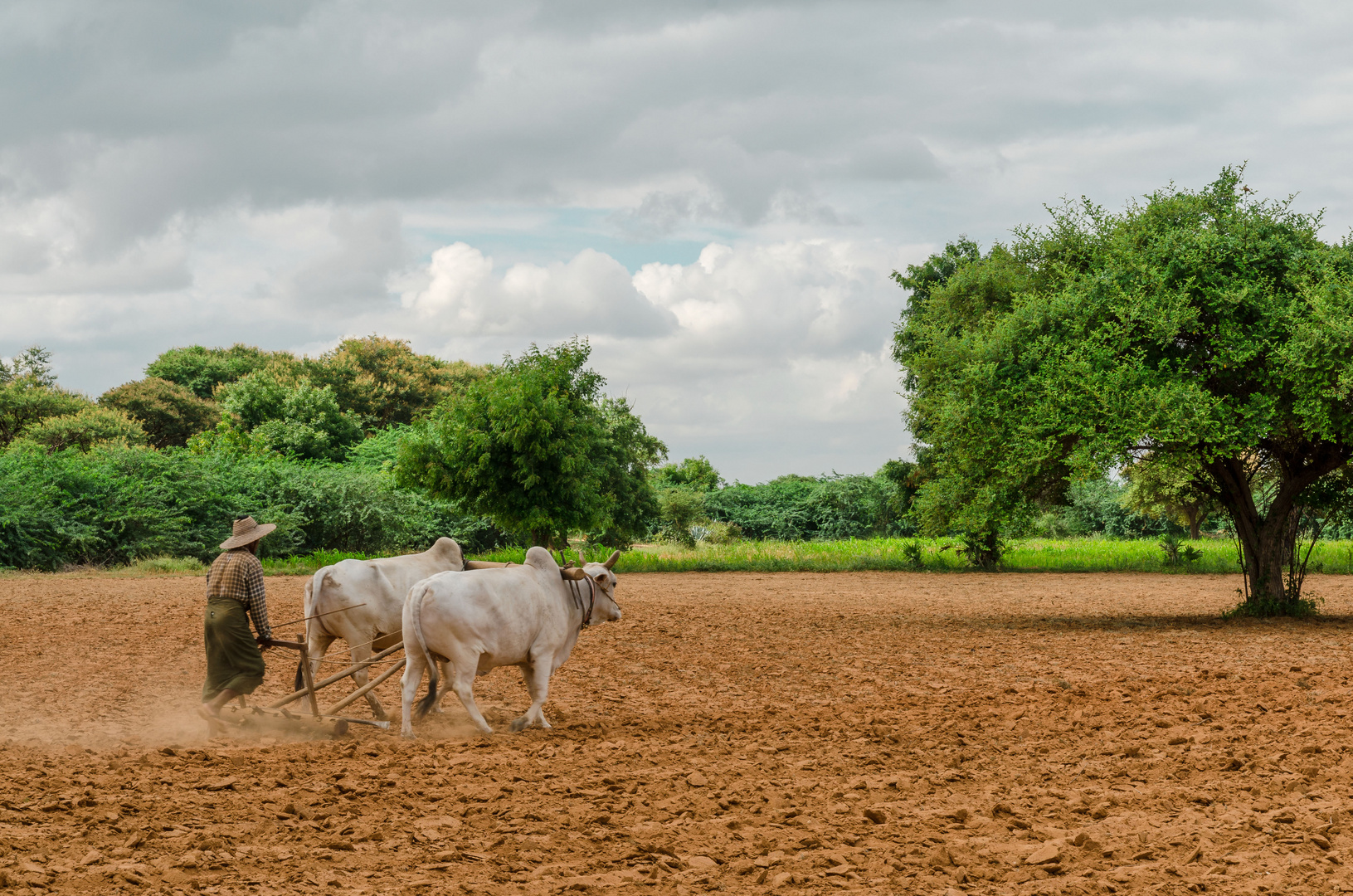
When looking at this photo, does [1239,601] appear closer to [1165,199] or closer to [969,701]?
[1165,199]

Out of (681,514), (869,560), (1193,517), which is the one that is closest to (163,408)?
(681,514)

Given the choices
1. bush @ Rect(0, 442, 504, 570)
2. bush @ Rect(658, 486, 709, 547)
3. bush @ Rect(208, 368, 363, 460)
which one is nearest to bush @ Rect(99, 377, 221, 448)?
bush @ Rect(208, 368, 363, 460)

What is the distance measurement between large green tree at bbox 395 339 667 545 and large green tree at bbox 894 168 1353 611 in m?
9.80

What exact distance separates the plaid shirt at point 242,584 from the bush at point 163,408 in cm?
4545

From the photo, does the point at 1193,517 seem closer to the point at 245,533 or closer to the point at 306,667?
the point at 306,667

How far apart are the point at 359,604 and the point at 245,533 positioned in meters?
1.13

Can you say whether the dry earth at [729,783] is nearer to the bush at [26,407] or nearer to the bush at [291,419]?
the bush at [291,419]

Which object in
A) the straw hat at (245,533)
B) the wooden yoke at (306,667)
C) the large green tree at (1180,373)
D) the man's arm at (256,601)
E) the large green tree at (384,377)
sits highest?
the large green tree at (384,377)

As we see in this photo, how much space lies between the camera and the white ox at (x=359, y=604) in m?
9.32

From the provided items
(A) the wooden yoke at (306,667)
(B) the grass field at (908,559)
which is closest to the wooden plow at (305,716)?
(A) the wooden yoke at (306,667)

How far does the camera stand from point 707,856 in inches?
213

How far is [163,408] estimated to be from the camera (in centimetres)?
5112

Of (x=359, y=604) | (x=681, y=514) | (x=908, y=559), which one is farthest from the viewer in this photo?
(x=681, y=514)

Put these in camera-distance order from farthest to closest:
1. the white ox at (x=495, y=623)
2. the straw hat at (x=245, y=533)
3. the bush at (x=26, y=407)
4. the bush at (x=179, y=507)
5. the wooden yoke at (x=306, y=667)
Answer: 1. the bush at (x=26, y=407)
2. the bush at (x=179, y=507)
3. the straw hat at (x=245, y=533)
4. the wooden yoke at (x=306, y=667)
5. the white ox at (x=495, y=623)
